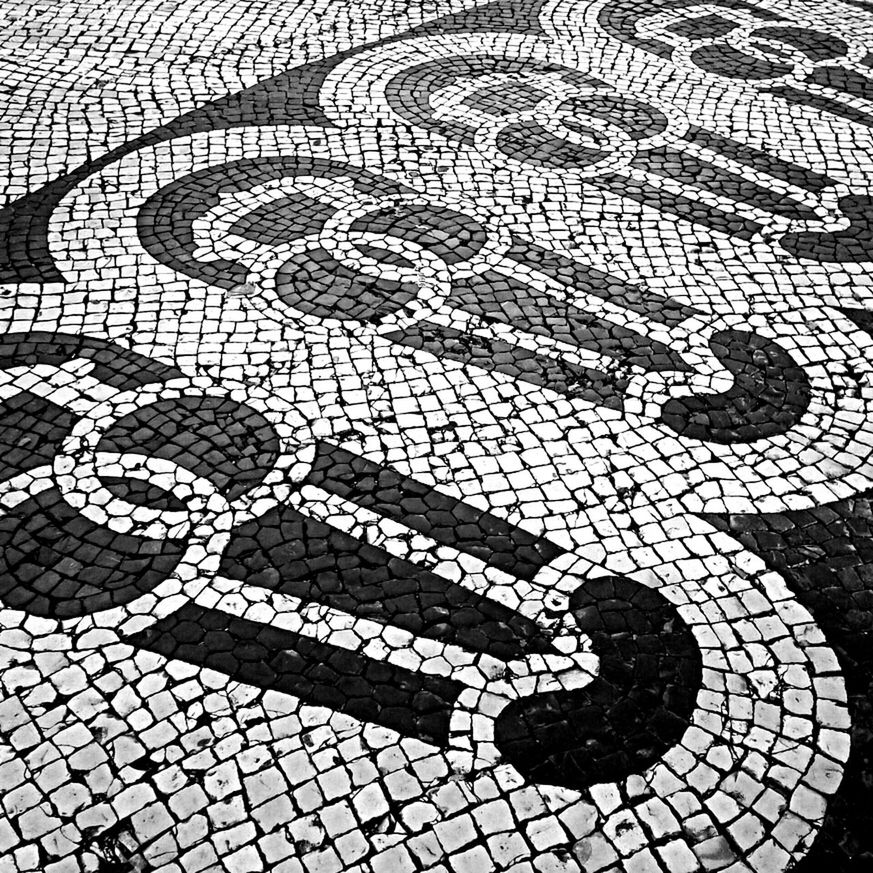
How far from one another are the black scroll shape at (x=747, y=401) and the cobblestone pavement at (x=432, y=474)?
0.08 ft

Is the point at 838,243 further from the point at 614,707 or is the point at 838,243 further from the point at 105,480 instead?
the point at 105,480

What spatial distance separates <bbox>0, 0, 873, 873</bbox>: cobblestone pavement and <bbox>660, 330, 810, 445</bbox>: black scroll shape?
0.08 ft

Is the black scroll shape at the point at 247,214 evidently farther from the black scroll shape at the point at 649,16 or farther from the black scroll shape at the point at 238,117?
the black scroll shape at the point at 649,16

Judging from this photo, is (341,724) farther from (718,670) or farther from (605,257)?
(605,257)

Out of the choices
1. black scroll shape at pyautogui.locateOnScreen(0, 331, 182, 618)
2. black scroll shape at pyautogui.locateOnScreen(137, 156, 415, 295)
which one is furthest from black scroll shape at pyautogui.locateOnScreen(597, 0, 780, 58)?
black scroll shape at pyautogui.locateOnScreen(0, 331, 182, 618)

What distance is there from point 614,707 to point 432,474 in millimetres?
1401

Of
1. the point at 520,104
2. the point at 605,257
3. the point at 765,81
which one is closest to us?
the point at 605,257

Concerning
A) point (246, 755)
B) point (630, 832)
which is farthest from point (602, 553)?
point (246, 755)

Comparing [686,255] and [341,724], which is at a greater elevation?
[686,255]

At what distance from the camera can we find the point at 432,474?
14.9 ft

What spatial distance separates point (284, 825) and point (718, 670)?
1.72m

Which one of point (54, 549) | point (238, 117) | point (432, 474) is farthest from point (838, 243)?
point (54, 549)

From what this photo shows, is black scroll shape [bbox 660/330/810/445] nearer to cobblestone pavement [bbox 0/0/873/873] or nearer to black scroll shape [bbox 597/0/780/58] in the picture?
cobblestone pavement [bbox 0/0/873/873]

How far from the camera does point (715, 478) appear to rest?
4.57m
